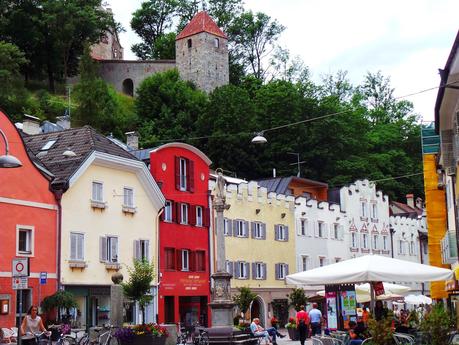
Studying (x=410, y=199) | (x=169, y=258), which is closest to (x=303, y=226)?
(x=169, y=258)

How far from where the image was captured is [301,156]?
72938 mm

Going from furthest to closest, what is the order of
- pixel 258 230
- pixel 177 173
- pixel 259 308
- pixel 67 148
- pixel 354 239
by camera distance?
1. pixel 354 239
2. pixel 258 230
3. pixel 259 308
4. pixel 177 173
5. pixel 67 148

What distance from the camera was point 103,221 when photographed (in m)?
39.2

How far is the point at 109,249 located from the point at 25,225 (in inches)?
235

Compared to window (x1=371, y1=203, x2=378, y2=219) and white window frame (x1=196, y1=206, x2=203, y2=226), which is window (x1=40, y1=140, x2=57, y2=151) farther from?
window (x1=371, y1=203, x2=378, y2=219)

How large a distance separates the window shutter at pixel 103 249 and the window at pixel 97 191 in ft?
6.19

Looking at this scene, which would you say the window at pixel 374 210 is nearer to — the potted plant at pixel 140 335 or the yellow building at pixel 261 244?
the yellow building at pixel 261 244

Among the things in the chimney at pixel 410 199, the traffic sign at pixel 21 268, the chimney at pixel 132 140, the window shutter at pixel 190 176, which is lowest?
the traffic sign at pixel 21 268

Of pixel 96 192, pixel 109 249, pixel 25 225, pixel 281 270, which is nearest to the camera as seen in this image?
pixel 25 225

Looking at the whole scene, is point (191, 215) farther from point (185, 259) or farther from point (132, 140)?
point (132, 140)

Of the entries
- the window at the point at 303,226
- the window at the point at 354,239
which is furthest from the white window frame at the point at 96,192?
the window at the point at 354,239

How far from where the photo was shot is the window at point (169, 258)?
43562mm

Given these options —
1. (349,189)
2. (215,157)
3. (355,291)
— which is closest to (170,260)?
(355,291)

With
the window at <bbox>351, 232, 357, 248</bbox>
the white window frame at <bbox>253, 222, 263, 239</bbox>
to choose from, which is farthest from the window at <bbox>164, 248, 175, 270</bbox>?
the window at <bbox>351, 232, 357, 248</bbox>
